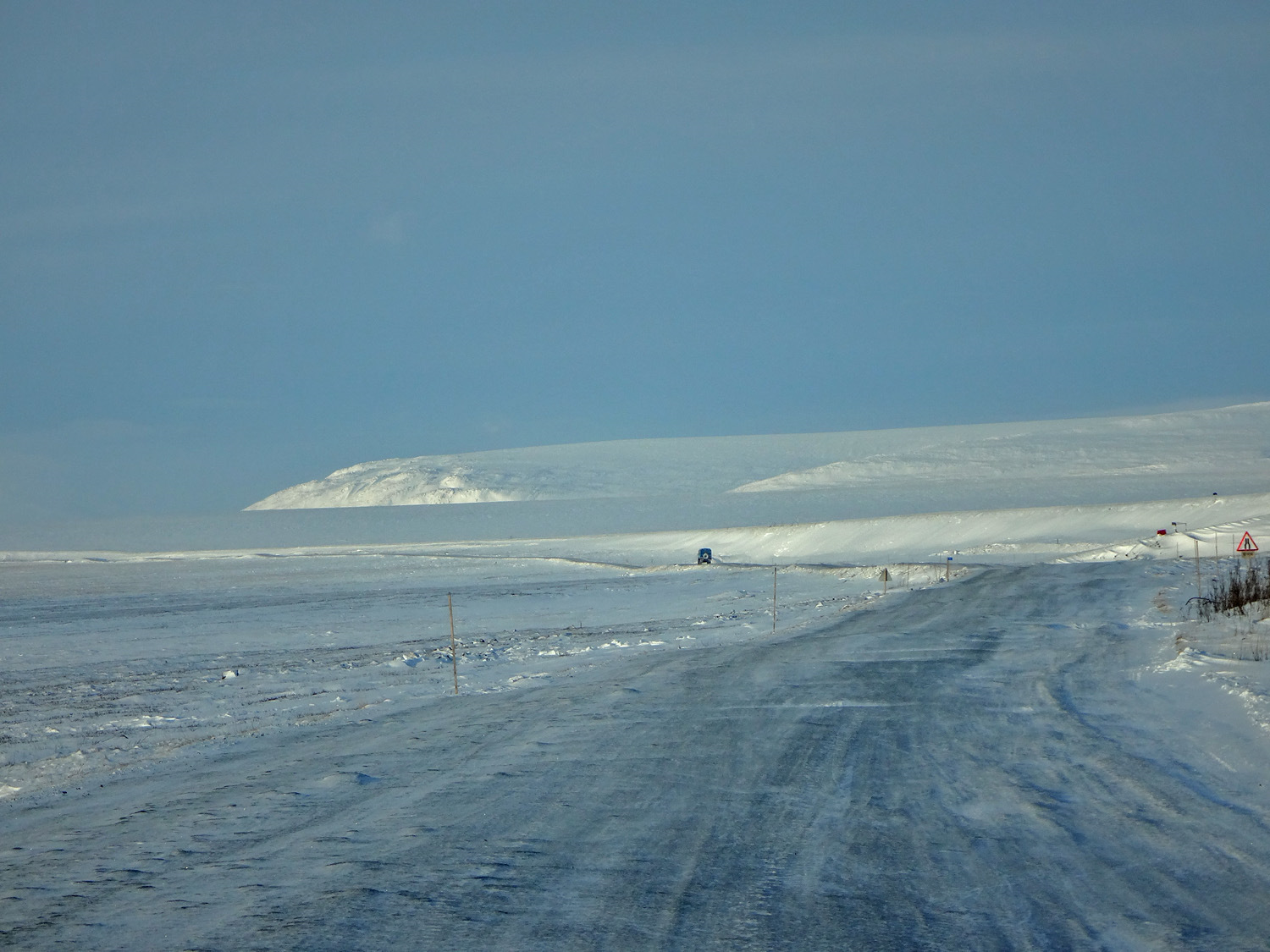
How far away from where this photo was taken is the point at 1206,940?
500 centimetres

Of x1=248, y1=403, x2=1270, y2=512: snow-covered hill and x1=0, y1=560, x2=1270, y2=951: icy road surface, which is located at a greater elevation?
x1=248, y1=403, x2=1270, y2=512: snow-covered hill

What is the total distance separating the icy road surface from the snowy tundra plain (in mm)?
36

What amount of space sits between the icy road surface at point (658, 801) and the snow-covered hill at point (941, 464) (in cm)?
7516

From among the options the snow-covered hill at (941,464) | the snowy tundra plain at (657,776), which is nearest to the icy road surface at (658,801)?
the snowy tundra plain at (657,776)

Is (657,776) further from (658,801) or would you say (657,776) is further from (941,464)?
(941,464)

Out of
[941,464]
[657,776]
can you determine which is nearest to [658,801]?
[657,776]

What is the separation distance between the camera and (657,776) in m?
8.56

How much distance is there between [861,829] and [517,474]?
18265 cm

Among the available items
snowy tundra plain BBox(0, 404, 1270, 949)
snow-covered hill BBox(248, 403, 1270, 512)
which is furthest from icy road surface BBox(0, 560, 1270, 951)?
snow-covered hill BBox(248, 403, 1270, 512)

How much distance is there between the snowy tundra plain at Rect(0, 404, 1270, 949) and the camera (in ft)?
17.9

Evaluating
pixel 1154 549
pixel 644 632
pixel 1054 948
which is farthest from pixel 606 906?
pixel 1154 549

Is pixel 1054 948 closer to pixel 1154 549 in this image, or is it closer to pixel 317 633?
pixel 317 633

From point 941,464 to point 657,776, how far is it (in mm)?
131716

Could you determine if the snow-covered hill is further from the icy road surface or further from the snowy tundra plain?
the icy road surface
